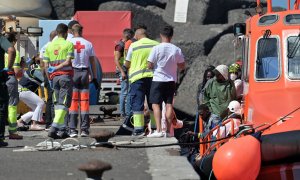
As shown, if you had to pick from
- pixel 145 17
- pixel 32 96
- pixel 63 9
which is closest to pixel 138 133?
pixel 32 96

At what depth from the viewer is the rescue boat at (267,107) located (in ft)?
34.5

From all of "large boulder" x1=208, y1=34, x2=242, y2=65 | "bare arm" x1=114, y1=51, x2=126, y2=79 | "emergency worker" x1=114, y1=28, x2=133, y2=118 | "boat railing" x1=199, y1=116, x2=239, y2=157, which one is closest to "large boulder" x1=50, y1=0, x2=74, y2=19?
"large boulder" x1=208, y1=34, x2=242, y2=65

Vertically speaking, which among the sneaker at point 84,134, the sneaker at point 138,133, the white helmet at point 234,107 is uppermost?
the white helmet at point 234,107

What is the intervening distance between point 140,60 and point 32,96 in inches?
129

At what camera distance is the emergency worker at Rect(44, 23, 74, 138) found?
13.9 meters

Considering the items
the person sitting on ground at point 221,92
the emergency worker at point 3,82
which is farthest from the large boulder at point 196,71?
the emergency worker at point 3,82

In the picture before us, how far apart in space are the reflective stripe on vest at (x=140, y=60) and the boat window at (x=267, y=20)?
1.97m

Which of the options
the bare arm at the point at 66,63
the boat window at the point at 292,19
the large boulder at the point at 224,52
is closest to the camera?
the boat window at the point at 292,19

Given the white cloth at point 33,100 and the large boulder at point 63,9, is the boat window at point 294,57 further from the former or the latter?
the large boulder at point 63,9

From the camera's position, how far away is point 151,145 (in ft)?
40.2

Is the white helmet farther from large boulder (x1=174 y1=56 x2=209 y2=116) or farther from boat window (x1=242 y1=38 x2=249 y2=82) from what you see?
large boulder (x1=174 y1=56 x2=209 y2=116)

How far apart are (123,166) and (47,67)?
170 inches

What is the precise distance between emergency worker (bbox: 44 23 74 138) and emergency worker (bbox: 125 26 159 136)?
97 centimetres

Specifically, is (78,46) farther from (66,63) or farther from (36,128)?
(36,128)
